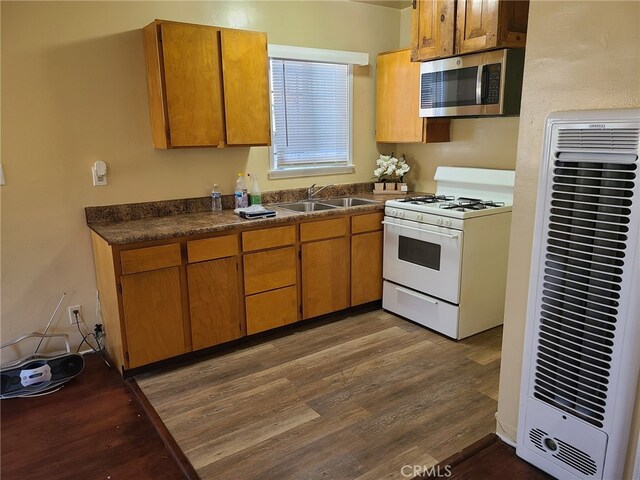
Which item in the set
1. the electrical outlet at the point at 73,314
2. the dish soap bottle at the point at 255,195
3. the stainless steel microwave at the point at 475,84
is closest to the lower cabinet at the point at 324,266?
the dish soap bottle at the point at 255,195

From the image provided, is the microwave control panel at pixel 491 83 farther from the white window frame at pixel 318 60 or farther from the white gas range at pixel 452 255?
the white window frame at pixel 318 60

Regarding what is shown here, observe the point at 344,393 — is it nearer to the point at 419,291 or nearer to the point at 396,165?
the point at 419,291

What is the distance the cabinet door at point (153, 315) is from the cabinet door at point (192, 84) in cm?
87

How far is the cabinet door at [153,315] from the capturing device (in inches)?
106

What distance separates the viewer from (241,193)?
3.44 metres

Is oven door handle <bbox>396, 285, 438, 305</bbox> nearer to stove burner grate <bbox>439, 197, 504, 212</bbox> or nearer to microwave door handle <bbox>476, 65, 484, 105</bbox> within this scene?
stove burner grate <bbox>439, 197, 504, 212</bbox>

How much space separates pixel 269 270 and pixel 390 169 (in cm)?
158

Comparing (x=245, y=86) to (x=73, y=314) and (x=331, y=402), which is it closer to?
(x=73, y=314)

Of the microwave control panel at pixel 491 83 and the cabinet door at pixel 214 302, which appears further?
the microwave control panel at pixel 491 83

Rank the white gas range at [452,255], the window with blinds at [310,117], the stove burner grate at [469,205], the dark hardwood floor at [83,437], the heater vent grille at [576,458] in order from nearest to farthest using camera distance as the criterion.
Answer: the heater vent grille at [576,458] → the dark hardwood floor at [83,437] → the white gas range at [452,255] → the stove burner grate at [469,205] → the window with blinds at [310,117]

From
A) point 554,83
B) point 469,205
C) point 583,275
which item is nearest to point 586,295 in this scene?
point 583,275

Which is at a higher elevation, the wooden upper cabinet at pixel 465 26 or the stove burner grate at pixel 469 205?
the wooden upper cabinet at pixel 465 26

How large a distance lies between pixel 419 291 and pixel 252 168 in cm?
156

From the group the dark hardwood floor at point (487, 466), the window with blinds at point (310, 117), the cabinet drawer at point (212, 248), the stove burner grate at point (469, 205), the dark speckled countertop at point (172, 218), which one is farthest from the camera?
the window with blinds at point (310, 117)
